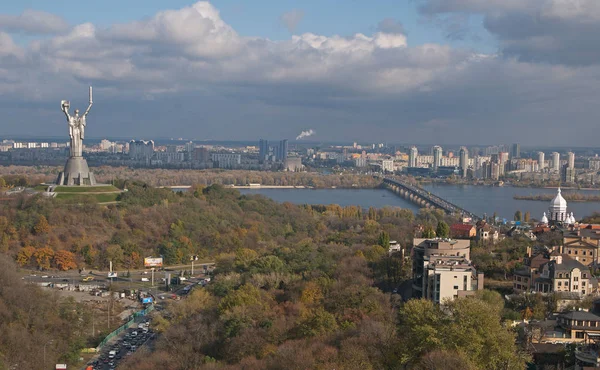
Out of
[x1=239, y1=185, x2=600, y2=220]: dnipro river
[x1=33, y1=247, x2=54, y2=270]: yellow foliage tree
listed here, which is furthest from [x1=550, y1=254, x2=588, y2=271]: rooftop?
[x1=239, y1=185, x2=600, y2=220]: dnipro river

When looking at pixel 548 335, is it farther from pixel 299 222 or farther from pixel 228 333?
pixel 299 222

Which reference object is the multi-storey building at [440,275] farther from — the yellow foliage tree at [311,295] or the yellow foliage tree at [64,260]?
the yellow foliage tree at [64,260]

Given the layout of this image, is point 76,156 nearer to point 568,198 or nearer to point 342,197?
point 342,197

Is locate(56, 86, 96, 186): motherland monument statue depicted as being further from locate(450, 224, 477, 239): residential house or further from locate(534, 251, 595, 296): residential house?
locate(534, 251, 595, 296): residential house

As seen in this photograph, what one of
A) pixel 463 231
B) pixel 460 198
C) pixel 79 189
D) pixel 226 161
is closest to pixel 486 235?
pixel 463 231

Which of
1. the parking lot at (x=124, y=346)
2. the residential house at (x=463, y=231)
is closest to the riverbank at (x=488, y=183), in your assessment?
the residential house at (x=463, y=231)

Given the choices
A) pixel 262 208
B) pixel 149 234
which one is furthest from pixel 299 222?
pixel 149 234
